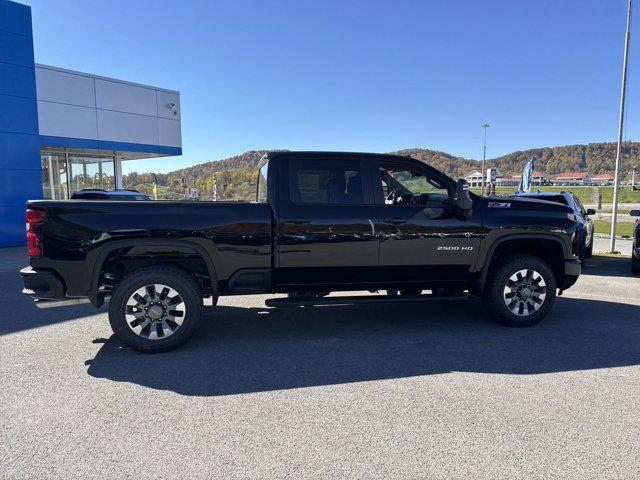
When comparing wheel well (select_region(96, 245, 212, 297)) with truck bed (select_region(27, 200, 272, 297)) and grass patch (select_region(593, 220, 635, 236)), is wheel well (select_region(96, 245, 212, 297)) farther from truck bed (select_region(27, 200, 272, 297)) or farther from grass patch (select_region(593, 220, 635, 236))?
grass patch (select_region(593, 220, 635, 236))

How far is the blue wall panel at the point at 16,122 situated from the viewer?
13.9 metres

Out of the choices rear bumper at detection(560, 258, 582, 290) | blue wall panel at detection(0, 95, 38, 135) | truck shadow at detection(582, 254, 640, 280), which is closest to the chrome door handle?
rear bumper at detection(560, 258, 582, 290)

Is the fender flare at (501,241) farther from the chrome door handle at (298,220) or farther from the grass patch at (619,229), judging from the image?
the grass patch at (619,229)

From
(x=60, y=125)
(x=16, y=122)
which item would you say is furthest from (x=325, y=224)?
(x=60, y=125)

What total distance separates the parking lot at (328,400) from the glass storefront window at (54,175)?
14555 millimetres

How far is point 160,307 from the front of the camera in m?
4.47

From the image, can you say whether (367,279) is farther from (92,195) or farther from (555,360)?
(92,195)

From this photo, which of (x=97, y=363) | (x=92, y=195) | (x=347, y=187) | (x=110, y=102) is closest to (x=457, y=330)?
(x=347, y=187)

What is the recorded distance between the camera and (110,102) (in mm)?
17922

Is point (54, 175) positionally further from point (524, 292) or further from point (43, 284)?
point (524, 292)

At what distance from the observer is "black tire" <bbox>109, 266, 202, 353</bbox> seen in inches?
172

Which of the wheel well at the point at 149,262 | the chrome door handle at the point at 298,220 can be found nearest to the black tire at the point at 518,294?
the chrome door handle at the point at 298,220

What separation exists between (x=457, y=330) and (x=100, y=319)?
4.51 meters

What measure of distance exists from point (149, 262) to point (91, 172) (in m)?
18.1
